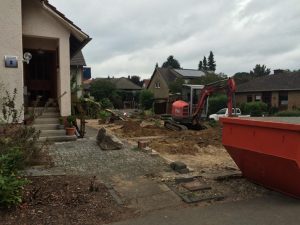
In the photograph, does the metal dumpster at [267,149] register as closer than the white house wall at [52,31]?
Yes

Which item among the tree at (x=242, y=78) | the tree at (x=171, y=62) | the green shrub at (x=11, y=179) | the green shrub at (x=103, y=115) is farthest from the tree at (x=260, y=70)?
the green shrub at (x=11, y=179)

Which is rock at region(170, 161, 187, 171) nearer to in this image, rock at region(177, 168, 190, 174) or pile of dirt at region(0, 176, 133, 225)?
rock at region(177, 168, 190, 174)

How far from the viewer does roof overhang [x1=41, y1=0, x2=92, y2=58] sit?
1291 centimetres

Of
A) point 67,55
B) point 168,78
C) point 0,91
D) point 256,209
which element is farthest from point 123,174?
point 168,78

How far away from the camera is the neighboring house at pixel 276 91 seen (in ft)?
142

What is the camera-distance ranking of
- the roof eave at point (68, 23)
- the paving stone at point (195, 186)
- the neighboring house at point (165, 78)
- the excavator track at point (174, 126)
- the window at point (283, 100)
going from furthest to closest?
the neighboring house at point (165, 78) → the window at point (283, 100) → the excavator track at point (174, 126) → the roof eave at point (68, 23) → the paving stone at point (195, 186)

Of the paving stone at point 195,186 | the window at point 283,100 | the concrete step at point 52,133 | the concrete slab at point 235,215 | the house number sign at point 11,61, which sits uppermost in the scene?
the house number sign at point 11,61

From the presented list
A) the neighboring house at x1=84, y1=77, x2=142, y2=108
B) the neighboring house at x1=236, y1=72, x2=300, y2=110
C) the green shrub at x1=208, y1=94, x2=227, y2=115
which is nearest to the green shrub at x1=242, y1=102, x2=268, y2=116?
the green shrub at x1=208, y1=94, x2=227, y2=115

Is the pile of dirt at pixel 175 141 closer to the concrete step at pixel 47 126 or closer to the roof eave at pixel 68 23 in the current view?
the concrete step at pixel 47 126

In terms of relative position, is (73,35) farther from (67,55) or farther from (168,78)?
(168,78)

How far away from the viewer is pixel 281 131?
6312mm

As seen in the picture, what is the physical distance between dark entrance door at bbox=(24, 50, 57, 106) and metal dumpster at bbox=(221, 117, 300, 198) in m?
9.55

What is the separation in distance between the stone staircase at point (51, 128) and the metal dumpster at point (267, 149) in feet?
21.6

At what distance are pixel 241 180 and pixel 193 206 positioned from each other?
197cm
